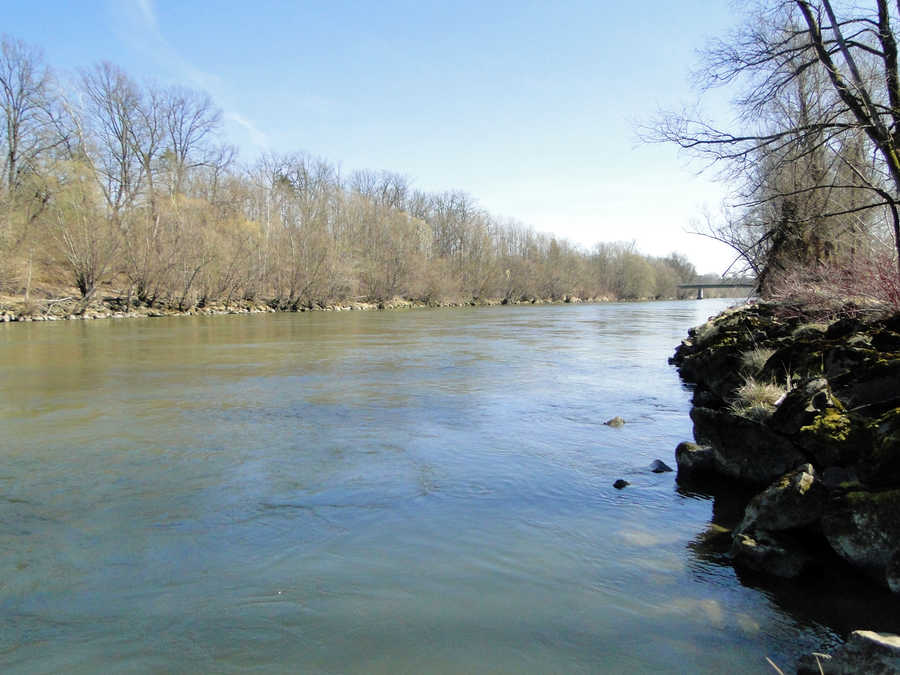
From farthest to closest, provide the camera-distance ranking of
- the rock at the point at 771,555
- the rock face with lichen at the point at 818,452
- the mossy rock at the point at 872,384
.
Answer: the mossy rock at the point at 872,384, the rock at the point at 771,555, the rock face with lichen at the point at 818,452

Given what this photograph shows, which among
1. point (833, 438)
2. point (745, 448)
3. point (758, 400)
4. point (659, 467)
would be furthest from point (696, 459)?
point (833, 438)

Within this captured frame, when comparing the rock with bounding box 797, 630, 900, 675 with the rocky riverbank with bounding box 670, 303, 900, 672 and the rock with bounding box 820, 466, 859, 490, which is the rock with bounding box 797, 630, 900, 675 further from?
the rock with bounding box 820, 466, 859, 490

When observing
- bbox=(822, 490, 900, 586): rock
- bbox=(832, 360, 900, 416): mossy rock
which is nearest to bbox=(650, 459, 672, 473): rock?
bbox=(832, 360, 900, 416): mossy rock

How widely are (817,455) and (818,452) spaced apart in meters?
0.04

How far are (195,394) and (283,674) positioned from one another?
380 inches

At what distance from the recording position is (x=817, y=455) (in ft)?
18.4

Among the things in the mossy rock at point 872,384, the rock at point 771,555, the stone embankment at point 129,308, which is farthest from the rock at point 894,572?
the stone embankment at point 129,308

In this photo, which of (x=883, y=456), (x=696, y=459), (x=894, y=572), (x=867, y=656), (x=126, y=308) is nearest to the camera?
(x=867, y=656)

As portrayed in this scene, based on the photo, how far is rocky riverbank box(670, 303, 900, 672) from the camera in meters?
4.54

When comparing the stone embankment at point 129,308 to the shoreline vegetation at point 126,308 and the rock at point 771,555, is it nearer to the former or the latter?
the shoreline vegetation at point 126,308

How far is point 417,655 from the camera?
368 centimetres

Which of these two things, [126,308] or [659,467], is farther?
[126,308]

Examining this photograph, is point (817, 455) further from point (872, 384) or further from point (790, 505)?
point (872, 384)

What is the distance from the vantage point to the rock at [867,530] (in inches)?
170
